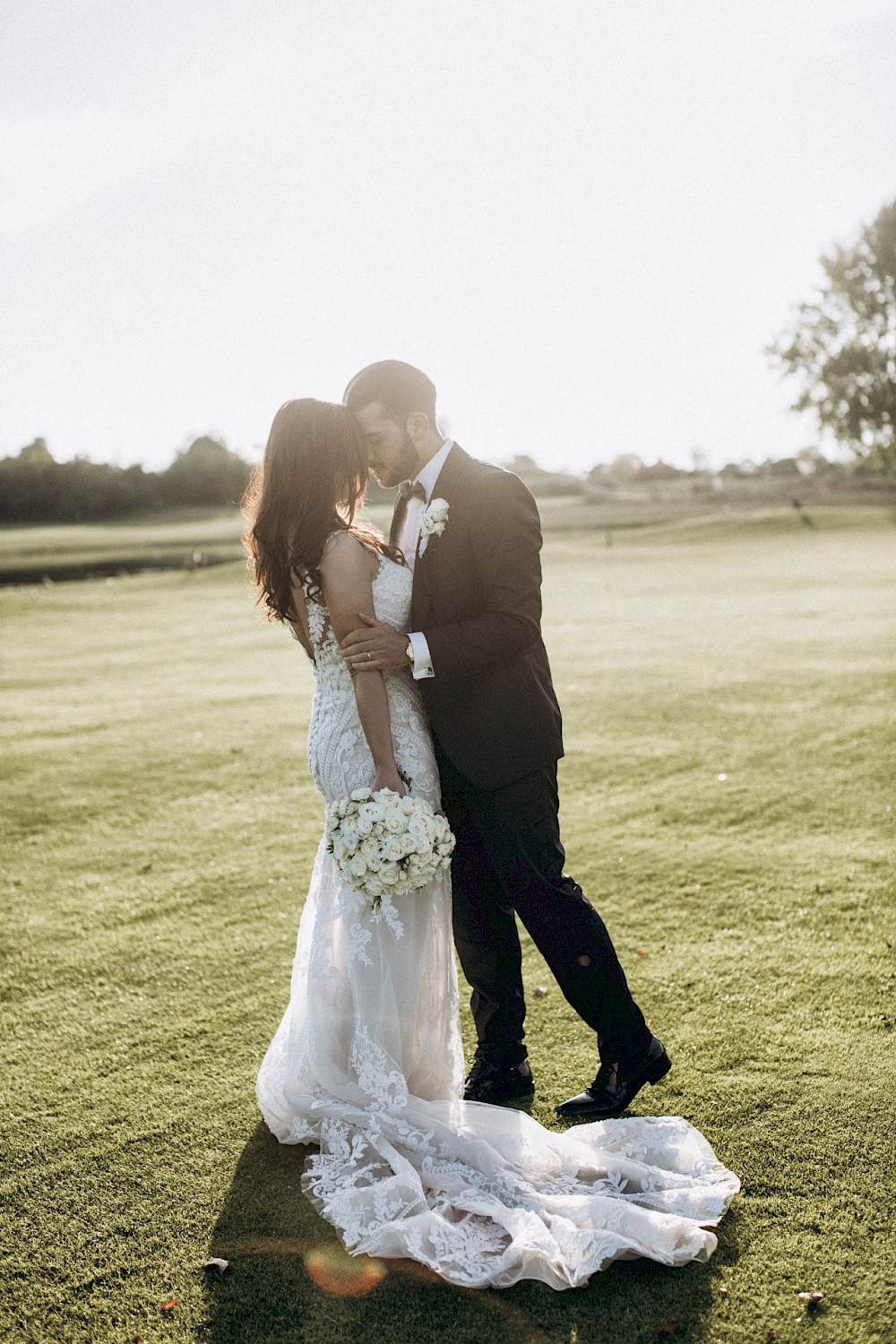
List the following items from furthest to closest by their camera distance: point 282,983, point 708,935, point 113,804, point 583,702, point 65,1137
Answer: point 583,702
point 113,804
point 708,935
point 282,983
point 65,1137

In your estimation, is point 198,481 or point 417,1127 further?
point 198,481

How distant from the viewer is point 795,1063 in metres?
3.94

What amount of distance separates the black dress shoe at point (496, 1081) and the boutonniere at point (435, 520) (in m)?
2.08

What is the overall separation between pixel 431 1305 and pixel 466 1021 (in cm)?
176

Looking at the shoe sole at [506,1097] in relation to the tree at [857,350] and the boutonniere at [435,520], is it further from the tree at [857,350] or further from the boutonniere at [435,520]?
the tree at [857,350]

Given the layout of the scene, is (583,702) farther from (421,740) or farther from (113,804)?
(421,740)

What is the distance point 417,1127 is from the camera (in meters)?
3.41

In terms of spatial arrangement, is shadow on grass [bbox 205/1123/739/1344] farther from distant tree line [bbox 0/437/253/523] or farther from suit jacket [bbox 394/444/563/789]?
distant tree line [bbox 0/437/253/523]

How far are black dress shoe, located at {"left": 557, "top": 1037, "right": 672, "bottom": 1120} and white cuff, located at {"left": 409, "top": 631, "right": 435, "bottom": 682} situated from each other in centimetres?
166

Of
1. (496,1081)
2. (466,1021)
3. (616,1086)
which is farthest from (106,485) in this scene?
(616,1086)

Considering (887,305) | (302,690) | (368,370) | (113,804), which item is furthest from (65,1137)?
(887,305)

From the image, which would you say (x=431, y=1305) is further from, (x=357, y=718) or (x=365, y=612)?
(x=365, y=612)

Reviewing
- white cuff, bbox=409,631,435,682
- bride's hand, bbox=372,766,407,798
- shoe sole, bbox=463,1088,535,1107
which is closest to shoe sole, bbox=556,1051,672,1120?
shoe sole, bbox=463,1088,535,1107

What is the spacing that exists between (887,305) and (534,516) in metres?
53.5
